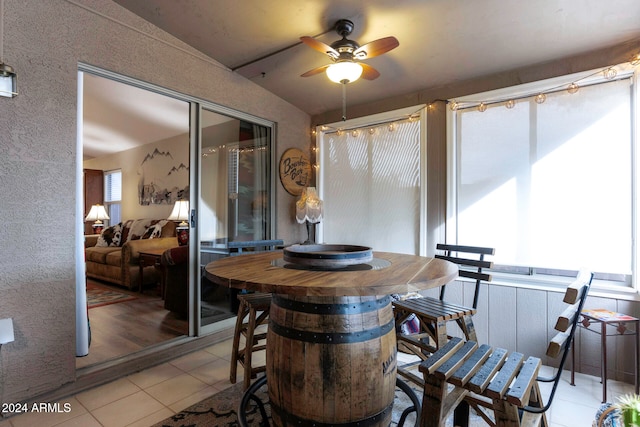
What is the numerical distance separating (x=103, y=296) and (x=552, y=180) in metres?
5.02

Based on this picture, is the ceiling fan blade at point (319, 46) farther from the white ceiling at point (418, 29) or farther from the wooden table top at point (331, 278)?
the wooden table top at point (331, 278)

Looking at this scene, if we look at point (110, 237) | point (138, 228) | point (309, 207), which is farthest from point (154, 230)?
point (309, 207)

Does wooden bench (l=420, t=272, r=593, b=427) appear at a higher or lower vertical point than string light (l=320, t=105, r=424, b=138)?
lower

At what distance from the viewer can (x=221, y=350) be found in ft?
8.69

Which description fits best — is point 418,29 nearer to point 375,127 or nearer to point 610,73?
point 375,127

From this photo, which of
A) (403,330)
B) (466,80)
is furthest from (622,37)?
(403,330)

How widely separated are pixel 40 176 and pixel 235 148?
61.8 inches

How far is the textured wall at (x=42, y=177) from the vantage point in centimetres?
177

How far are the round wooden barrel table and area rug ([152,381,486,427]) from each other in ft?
1.77

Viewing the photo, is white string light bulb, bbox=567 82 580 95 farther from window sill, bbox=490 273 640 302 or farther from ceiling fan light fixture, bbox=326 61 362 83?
ceiling fan light fixture, bbox=326 61 362 83

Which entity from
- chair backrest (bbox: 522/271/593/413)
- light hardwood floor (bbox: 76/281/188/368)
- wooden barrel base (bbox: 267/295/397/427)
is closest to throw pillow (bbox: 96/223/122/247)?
light hardwood floor (bbox: 76/281/188/368)

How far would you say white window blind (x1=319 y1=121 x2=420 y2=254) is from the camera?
312 centimetres

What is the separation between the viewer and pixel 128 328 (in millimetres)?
3002

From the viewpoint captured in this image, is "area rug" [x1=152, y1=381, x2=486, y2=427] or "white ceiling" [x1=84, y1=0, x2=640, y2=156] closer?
"area rug" [x1=152, y1=381, x2=486, y2=427]
